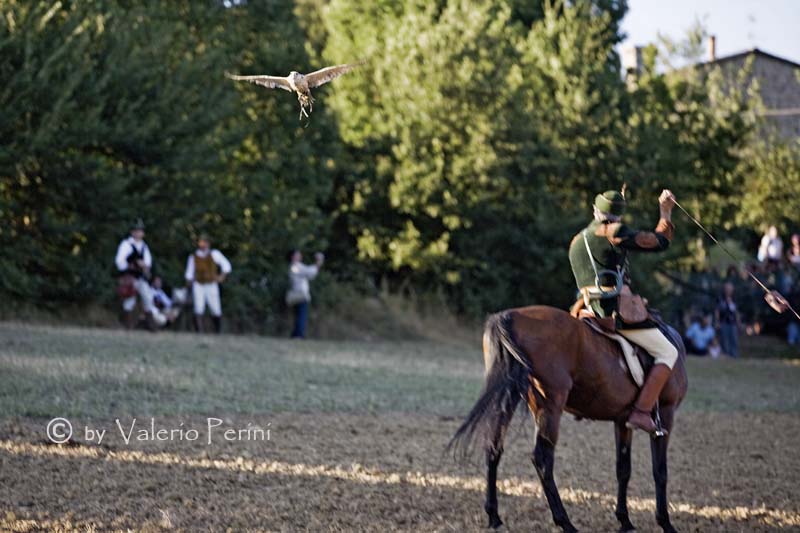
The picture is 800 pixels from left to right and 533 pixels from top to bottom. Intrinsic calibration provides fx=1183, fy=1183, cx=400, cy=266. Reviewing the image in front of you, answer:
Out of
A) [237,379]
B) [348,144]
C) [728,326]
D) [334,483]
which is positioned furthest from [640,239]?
[348,144]

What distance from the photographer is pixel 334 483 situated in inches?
412

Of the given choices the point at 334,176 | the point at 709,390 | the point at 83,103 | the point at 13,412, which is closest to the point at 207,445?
the point at 13,412

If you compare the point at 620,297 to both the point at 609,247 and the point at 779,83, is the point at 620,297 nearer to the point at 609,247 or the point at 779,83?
the point at 609,247

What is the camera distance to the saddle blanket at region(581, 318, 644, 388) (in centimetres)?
977

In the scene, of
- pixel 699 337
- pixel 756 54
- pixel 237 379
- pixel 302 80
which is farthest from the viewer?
pixel 756 54

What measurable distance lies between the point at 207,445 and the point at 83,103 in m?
15.3

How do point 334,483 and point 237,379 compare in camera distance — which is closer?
point 334,483

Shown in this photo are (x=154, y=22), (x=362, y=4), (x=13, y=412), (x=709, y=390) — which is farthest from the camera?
(x=362, y=4)

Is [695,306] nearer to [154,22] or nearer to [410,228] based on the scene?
[410,228]

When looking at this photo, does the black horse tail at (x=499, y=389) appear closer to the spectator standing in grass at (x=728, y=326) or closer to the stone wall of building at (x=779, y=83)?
the spectator standing in grass at (x=728, y=326)

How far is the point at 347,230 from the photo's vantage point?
35.2m

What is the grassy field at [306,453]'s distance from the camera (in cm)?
934

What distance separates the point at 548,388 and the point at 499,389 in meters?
0.43

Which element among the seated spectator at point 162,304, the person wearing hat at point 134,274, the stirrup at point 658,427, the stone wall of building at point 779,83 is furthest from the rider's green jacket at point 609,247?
the stone wall of building at point 779,83
